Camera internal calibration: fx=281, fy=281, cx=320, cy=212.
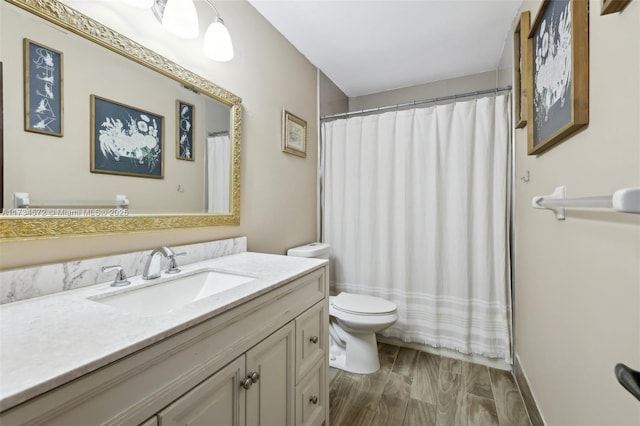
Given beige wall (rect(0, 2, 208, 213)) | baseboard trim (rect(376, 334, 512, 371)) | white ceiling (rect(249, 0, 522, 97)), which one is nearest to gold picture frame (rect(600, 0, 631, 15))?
white ceiling (rect(249, 0, 522, 97))

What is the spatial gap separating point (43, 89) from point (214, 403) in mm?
1072

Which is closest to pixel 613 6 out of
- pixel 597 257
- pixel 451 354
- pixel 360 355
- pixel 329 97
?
pixel 597 257

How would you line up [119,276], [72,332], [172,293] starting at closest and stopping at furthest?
[72,332] < [119,276] < [172,293]

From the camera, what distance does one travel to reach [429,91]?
2.77m

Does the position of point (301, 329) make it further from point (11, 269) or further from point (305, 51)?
point (305, 51)

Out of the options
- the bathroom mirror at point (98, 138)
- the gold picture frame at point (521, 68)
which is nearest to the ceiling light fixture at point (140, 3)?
the bathroom mirror at point (98, 138)

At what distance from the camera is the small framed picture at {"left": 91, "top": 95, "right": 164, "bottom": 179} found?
101 centimetres

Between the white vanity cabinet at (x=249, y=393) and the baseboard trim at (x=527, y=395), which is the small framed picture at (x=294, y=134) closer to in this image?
the white vanity cabinet at (x=249, y=393)

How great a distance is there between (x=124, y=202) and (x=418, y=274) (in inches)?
74.7

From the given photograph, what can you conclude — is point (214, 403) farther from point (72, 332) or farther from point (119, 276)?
point (119, 276)

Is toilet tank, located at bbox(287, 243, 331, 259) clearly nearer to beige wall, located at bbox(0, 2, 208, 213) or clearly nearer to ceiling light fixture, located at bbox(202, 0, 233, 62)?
beige wall, located at bbox(0, 2, 208, 213)

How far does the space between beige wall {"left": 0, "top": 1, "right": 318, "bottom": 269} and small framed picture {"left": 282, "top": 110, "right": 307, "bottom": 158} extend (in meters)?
0.04

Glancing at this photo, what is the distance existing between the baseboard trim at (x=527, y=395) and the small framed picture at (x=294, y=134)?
6.62ft

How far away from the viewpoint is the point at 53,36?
0.90 metres
